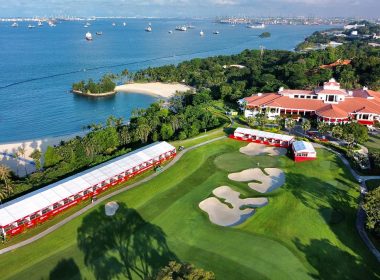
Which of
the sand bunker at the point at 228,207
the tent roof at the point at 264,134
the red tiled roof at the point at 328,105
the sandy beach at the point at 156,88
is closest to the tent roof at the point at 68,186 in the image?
the sand bunker at the point at 228,207

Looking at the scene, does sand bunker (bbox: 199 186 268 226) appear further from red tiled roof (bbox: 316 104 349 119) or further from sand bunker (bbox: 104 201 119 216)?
red tiled roof (bbox: 316 104 349 119)

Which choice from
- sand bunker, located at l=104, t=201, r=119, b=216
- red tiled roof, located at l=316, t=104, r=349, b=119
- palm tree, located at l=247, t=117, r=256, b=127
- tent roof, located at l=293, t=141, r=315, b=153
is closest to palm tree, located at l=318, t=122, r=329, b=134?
red tiled roof, located at l=316, t=104, r=349, b=119

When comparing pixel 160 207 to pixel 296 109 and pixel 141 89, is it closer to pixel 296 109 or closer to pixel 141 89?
pixel 296 109

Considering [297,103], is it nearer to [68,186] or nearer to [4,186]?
[68,186]

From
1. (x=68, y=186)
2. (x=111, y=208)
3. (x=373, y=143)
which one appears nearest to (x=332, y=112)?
(x=373, y=143)

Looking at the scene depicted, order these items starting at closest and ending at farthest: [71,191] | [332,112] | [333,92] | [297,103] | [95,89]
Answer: [71,191]
[332,112]
[297,103]
[333,92]
[95,89]

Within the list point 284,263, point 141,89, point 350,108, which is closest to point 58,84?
point 141,89
